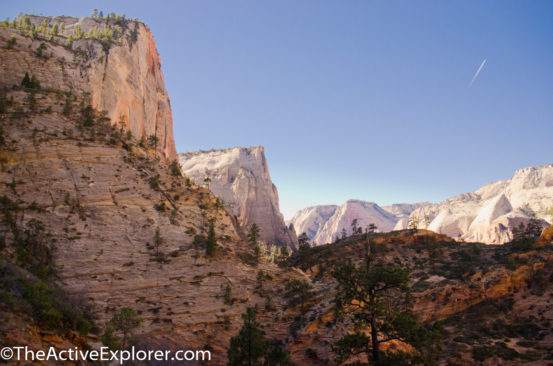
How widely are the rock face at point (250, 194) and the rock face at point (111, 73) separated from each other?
45.8m

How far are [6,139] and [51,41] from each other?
158ft

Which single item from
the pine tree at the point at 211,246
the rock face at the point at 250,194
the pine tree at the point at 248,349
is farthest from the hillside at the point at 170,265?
the rock face at the point at 250,194

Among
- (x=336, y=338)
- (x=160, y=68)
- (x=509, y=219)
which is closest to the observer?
(x=336, y=338)

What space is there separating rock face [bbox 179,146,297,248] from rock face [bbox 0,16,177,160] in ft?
150

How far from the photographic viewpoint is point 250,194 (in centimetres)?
17938

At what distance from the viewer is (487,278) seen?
152 feet

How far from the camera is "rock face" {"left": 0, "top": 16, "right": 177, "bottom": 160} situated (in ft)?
237

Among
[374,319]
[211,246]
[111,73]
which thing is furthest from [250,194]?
[374,319]

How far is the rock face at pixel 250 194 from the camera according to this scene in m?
171

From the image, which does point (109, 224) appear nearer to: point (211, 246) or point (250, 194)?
point (211, 246)

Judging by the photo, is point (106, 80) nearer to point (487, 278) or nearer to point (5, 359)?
point (5, 359)

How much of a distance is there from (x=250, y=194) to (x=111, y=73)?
10243 centimetres

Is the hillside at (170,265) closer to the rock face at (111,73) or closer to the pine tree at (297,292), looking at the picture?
the pine tree at (297,292)

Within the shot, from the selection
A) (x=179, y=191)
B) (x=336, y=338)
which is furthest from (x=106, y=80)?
(x=336, y=338)
